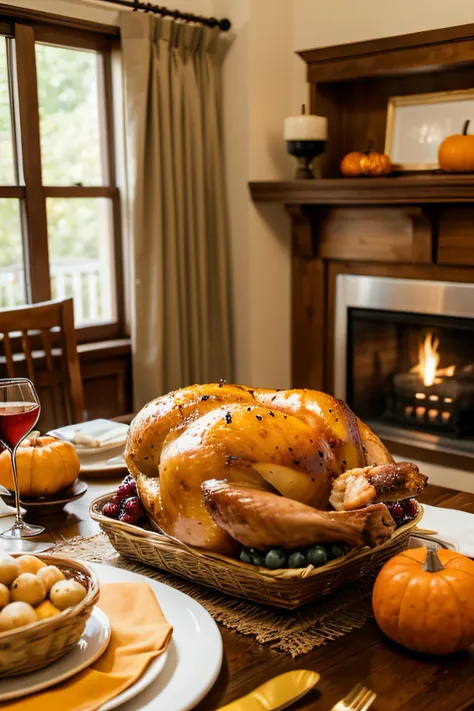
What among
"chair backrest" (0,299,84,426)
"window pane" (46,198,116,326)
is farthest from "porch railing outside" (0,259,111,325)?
"chair backrest" (0,299,84,426)

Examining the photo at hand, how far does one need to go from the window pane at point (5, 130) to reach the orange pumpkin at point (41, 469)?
2041mm

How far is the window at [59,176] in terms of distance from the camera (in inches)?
121

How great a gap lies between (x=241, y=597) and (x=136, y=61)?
8.84ft

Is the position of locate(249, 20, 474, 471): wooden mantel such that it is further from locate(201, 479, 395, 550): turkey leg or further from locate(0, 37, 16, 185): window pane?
locate(201, 479, 395, 550): turkey leg

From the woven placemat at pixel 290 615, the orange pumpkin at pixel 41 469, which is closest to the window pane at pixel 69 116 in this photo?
the orange pumpkin at pixel 41 469

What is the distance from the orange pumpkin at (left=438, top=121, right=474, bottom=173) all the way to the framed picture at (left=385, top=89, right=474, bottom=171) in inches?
8.8

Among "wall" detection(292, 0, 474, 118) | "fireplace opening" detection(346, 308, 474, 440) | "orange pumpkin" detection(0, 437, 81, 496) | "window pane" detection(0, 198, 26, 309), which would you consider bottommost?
"fireplace opening" detection(346, 308, 474, 440)

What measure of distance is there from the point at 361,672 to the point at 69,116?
9.54 ft

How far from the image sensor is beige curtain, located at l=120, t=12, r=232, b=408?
3271 millimetres

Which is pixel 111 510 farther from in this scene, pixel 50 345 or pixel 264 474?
pixel 50 345

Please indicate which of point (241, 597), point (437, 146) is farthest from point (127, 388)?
point (241, 597)

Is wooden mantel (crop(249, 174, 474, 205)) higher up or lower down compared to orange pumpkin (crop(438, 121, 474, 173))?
lower down

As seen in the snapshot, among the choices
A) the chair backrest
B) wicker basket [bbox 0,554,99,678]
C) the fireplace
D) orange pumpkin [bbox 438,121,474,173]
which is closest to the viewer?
wicker basket [bbox 0,554,99,678]

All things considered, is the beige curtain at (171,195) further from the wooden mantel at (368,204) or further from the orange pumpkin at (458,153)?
the orange pumpkin at (458,153)
